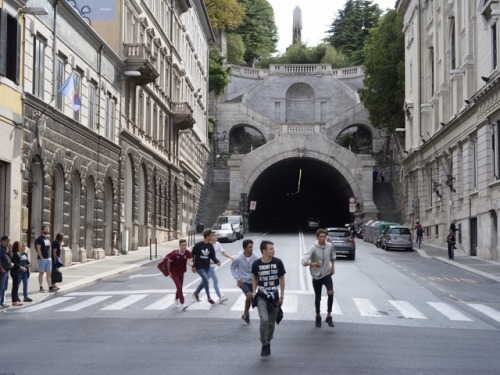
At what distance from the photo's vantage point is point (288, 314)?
682 inches

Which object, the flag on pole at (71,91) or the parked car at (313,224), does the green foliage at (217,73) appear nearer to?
the parked car at (313,224)

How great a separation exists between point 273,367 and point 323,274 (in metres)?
4.99

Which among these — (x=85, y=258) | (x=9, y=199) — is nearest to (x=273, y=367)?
(x=9, y=199)

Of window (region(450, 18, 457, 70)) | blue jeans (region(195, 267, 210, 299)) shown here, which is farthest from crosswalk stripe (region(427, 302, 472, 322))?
window (region(450, 18, 457, 70))

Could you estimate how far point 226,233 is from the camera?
5497 centimetres

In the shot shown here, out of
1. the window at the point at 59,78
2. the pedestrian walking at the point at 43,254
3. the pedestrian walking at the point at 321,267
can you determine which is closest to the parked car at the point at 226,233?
the window at the point at 59,78

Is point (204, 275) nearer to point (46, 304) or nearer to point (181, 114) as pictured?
point (46, 304)

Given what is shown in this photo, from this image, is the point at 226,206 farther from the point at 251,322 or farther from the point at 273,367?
the point at 273,367

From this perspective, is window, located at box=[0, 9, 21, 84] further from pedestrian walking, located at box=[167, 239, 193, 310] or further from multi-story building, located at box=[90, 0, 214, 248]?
multi-story building, located at box=[90, 0, 214, 248]

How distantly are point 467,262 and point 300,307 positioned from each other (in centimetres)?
2029

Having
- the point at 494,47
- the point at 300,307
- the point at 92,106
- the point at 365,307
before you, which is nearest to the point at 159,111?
the point at 92,106

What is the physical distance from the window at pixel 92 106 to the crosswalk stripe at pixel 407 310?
2005cm

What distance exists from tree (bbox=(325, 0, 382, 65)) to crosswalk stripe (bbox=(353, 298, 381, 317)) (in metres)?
95.4

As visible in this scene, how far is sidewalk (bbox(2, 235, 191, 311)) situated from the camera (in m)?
22.3
